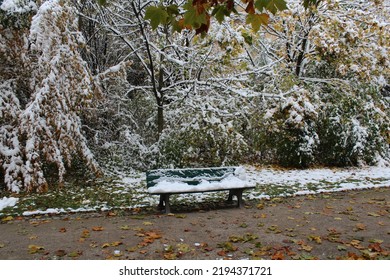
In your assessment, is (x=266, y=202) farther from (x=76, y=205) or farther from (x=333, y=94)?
(x=333, y=94)

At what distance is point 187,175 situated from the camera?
240 inches

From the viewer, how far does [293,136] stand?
1034 centimetres

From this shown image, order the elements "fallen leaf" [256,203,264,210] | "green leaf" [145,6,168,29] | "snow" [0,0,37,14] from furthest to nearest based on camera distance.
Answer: "snow" [0,0,37,14] < "fallen leaf" [256,203,264,210] < "green leaf" [145,6,168,29]

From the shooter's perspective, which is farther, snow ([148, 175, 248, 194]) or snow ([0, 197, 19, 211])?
snow ([0, 197, 19, 211])

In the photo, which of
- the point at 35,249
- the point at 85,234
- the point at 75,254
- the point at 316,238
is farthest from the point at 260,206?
the point at 35,249

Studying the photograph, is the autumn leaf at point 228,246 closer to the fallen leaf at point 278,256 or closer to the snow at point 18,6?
the fallen leaf at point 278,256

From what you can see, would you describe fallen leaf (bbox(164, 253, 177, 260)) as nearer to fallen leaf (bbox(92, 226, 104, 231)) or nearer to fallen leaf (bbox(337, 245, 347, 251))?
fallen leaf (bbox(92, 226, 104, 231))

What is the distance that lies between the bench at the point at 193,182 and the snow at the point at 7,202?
244 centimetres

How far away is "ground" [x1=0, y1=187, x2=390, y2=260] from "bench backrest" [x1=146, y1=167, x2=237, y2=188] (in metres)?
0.51

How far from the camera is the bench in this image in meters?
5.57

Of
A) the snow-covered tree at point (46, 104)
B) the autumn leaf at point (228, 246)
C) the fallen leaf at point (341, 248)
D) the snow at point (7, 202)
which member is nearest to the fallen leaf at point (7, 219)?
the snow at point (7, 202)

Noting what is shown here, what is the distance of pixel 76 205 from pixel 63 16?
3.53m

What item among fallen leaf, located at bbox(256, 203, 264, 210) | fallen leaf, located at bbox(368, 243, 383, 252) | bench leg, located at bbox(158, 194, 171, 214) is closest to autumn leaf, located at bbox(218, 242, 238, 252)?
fallen leaf, located at bbox(368, 243, 383, 252)

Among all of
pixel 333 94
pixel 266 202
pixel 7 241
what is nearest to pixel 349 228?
pixel 266 202
